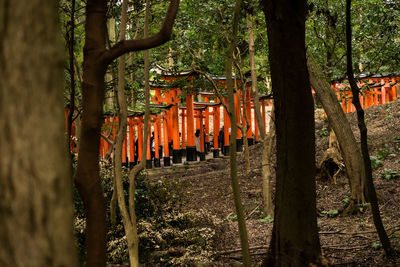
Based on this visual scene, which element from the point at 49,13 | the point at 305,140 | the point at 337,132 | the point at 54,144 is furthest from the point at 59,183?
the point at 337,132

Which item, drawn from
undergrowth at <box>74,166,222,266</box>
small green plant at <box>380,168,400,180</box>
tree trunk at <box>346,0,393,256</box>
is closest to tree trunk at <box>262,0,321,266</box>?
tree trunk at <box>346,0,393,256</box>

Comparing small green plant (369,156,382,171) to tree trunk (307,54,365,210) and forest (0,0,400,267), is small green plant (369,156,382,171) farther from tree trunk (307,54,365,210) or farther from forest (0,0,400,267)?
tree trunk (307,54,365,210)

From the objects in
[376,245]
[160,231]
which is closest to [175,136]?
[160,231]

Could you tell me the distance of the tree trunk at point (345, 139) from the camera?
7.81 m

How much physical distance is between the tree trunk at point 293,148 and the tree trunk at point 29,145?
7.69 ft

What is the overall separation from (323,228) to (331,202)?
180cm

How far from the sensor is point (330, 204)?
8.73 m

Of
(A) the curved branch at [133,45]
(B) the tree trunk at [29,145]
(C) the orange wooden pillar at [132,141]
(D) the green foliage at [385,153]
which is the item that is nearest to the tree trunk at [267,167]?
A: (D) the green foliage at [385,153]

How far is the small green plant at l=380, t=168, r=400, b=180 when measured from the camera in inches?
365

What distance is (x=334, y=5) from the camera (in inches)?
434

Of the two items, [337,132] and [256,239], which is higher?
[337,132]

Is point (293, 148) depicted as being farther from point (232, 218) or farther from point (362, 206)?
point (232, 218)

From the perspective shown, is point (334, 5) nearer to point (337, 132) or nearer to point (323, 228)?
point (337, 132)

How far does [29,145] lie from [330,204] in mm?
8306
